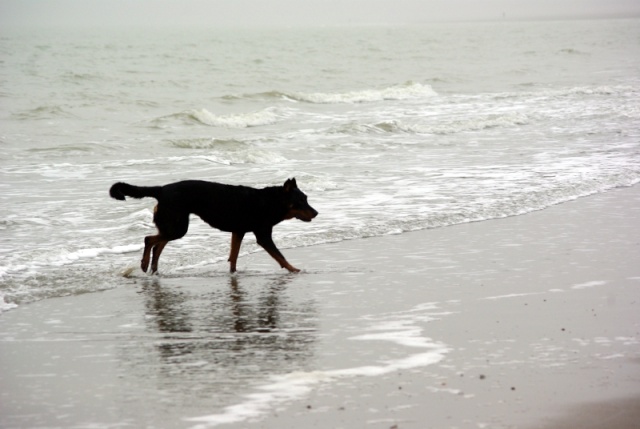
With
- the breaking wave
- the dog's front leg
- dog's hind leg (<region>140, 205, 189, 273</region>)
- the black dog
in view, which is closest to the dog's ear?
the black dog

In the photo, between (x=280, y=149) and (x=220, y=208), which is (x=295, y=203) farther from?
(x=280, y=149)

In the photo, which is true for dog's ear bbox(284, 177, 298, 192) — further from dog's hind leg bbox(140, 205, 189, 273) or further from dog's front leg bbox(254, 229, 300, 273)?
dog's hind leg bbox(140, 205, 189, 273)

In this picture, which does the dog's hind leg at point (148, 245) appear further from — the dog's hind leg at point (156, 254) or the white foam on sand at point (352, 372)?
the white foam on sand at point (352, 372)

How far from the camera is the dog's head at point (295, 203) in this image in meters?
8.65

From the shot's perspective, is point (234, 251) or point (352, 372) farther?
point (234, 251)

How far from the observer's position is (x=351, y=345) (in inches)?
234

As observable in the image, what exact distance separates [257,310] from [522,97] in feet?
89.1

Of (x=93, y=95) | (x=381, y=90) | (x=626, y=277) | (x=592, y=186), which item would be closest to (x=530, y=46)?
(x=381, y=90)

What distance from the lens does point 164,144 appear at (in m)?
20.3

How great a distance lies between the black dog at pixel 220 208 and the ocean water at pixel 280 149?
0.44 metres

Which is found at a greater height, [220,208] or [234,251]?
[220,208]

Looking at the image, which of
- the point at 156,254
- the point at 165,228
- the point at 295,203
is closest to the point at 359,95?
the point at 295,203

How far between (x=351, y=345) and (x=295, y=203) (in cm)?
290

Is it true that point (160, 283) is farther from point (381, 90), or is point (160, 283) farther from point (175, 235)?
point (381, 90)
